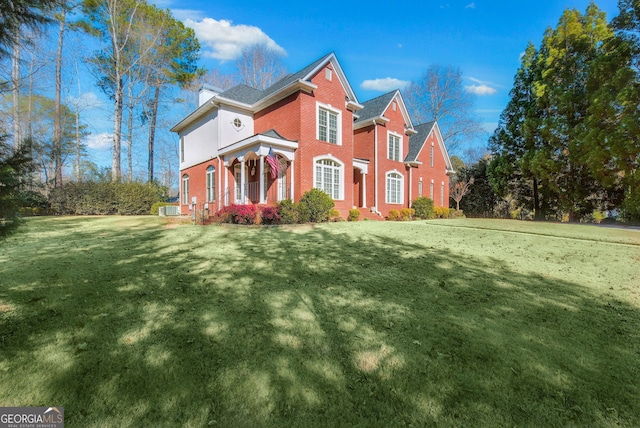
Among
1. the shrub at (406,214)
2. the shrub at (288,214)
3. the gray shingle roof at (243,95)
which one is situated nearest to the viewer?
the shrub at (288,214)

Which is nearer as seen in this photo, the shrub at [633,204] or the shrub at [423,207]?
the shrub at [633,204]

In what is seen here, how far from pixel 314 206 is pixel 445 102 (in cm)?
2559

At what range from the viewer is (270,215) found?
38.1 feet

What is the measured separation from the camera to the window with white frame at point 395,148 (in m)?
19.7

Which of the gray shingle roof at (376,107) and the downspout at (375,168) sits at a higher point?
the gray shingle roof at (376,107)

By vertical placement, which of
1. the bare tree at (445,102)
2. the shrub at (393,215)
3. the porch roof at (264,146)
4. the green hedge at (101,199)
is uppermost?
the bare tree at (445,102)

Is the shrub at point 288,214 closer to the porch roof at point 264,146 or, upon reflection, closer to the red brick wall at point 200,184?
the porch roof at point 264,146

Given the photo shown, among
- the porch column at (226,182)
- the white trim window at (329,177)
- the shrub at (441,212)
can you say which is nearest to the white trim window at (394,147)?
the shrub at (441,212)

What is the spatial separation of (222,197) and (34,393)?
14.3m

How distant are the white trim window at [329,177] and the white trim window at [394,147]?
578cm

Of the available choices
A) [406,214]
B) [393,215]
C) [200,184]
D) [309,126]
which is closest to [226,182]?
[200,184]

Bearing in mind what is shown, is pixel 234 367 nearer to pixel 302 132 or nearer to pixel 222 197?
pixel 302 132

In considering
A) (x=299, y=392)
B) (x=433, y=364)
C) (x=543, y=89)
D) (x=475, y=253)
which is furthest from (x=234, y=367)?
(x=543, y=89)

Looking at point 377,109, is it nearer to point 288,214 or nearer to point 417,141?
point 417,141
